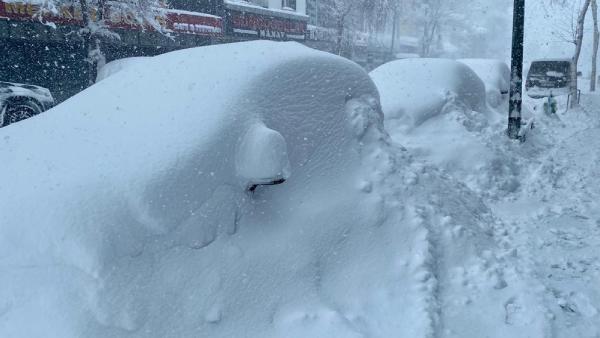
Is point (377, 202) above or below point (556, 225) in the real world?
above

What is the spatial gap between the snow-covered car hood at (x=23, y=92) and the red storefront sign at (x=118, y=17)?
3330mm

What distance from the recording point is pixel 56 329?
2.29 meters

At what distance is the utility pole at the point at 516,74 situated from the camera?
8.68m

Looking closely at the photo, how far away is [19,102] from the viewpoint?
1170cm

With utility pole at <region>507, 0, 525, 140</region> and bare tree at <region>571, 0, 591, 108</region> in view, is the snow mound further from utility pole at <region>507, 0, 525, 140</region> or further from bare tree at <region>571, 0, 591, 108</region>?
bare tree at <region>571, 0, 591, 108</region>

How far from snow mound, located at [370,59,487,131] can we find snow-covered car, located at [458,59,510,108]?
6.13 feet

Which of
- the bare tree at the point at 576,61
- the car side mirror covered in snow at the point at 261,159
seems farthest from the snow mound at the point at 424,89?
the bare tree at the point at 576,61

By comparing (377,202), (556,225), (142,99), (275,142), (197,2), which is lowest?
(556,225)

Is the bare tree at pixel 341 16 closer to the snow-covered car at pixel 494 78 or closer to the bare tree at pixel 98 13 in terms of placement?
the bare tree at pixel 98 13

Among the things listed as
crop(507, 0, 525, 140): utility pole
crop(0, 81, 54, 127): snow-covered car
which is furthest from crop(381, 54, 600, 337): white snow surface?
crop(0, 81, 54, 127): snow-covered car

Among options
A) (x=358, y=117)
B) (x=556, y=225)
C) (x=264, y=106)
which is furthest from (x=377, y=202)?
(x=556, y=225)

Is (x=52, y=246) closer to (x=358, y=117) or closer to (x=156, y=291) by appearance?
(x=156, y=291)

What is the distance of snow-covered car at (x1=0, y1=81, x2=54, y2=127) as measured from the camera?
11.3 m

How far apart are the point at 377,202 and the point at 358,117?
2.31 feet
